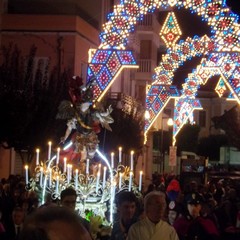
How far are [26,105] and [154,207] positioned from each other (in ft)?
62.8

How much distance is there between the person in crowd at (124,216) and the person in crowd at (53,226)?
5.10 metres

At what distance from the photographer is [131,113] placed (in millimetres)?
36312

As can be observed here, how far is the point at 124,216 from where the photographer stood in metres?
7.59

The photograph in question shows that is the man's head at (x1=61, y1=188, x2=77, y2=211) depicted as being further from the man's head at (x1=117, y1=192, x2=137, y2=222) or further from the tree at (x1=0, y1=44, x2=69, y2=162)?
the tree at (x1=0, y1=44, x2=69, y2=162)

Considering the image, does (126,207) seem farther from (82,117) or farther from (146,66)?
(146,66)

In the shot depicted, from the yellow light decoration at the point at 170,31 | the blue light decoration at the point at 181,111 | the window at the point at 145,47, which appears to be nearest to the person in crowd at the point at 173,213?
the yellow light decoration at the point at 170,31

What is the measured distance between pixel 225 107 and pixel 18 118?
224 feet

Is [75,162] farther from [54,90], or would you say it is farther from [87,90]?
[54,90]

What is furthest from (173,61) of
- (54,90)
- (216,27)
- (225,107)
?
(225,107)

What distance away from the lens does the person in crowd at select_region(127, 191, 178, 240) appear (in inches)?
265

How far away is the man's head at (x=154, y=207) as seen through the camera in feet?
22.4

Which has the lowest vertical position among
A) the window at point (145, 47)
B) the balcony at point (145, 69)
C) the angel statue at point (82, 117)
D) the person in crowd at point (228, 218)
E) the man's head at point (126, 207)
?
the person in crowd at point (228, 218)

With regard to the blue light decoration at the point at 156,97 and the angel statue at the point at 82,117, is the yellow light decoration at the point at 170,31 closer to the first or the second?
the blue light decoration at the point at 156,97

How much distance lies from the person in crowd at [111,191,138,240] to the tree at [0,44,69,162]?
17711mm
